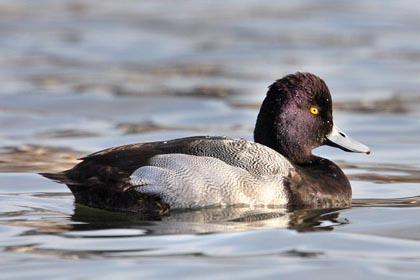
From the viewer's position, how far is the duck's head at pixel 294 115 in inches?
333

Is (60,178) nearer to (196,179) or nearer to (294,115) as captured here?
(196,179)

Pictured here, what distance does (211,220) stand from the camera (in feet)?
24.9

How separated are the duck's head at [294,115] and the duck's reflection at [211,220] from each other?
679 mm

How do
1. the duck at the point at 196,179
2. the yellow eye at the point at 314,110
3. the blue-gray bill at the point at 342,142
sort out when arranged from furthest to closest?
the blue-gray bill at the point at 342,142
the yellow eye at the point at 314,110
the duck at the point at 196,179

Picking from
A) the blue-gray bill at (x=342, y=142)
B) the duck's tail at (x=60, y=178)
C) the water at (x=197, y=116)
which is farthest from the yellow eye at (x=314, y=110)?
the duck's tail at (x=60, y=178)

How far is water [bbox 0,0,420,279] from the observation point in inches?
260

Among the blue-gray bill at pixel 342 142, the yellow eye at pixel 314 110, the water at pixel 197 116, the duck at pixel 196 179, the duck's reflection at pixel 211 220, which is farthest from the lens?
the blue-gray bill at pixel 342 142

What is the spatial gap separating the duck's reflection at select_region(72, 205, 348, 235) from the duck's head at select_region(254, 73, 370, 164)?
26.7 inches

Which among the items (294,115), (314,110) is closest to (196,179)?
(294,115)

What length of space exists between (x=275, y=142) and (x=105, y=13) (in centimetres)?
1336

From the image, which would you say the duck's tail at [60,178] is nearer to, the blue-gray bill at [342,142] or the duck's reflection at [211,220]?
the duck's reflection at [211,220]

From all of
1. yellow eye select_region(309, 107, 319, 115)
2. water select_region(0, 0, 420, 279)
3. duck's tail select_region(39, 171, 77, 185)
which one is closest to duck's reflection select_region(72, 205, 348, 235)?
water select_region(0, 0, 420, 279)

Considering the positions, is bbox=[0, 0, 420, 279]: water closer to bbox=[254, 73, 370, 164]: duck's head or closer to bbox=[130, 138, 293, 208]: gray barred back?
bbox=[130, 138, 293, 208]: gray barred back

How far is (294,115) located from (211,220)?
130cm
